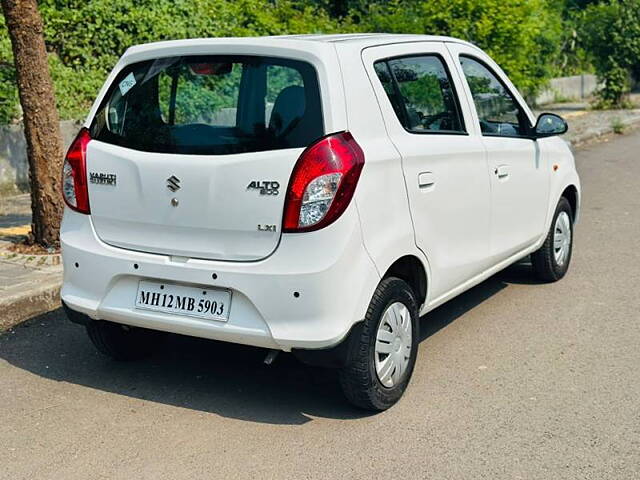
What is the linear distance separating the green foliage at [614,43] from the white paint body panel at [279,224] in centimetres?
1599

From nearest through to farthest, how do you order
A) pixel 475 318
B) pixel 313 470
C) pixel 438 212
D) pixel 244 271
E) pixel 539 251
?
pixel 313 470 < pixel 244 271 < pixel 438 212 < pixel 475 318 < pixel 539 251

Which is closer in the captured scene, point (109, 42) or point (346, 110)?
point (346, 110)

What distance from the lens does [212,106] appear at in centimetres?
477

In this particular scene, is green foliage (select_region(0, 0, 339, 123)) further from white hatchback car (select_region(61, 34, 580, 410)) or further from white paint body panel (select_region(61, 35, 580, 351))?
white paint body panel (select_region(61, 35, 580, 351))

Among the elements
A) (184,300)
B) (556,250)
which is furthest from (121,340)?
(556,250)

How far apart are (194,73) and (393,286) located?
4.68 feet

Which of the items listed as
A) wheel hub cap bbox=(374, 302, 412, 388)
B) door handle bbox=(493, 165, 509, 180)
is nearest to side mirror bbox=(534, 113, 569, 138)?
door handle bbox=(493, 165, 509, 180)

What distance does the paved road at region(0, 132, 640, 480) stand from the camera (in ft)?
13.6

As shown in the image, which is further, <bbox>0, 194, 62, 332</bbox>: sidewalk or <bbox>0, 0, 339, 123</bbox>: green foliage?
<bbox>0, 0, 339, 123</bbox>: green foliage

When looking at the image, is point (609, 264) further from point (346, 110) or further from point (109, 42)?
point (109, 42)

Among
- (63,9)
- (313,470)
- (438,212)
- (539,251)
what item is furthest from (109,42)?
(313,470)

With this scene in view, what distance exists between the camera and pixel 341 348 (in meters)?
4.34

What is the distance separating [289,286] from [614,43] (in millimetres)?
17482

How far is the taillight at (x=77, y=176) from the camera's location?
486cm
